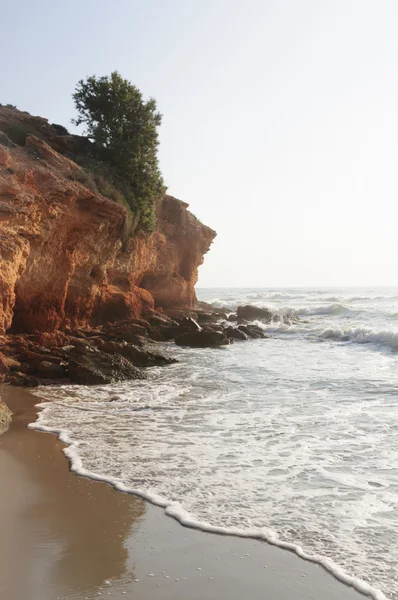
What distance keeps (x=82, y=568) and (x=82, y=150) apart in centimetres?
2309

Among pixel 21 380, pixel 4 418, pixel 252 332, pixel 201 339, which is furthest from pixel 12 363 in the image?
pixel 252 332

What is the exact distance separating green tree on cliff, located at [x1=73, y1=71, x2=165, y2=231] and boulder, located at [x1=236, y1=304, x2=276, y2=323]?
1421 cm

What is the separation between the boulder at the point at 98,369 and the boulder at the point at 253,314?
910 inches

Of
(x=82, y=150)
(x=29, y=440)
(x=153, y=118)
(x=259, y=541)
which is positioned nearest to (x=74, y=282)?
(x=82, y=150)

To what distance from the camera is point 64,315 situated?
2102 centimetres

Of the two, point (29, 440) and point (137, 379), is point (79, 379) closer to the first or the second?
point (137, 379)

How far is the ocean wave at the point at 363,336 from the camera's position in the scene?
25375 millimetres

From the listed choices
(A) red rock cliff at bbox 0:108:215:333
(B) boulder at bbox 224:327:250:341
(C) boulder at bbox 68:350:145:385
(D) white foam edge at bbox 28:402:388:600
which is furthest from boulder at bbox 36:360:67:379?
(B) boulder at bbox 224:327:250:341

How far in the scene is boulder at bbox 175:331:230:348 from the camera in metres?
23.3

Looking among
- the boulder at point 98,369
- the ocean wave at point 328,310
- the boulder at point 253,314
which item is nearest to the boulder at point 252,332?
the boulder at point 253,314

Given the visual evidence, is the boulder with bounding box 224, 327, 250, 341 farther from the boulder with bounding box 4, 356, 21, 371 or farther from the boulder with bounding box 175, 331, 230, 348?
the boulder with bounding box 4, 356, 21, 371

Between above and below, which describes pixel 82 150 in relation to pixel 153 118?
below

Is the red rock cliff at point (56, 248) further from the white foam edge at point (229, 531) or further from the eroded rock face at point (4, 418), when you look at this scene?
the white foam edge at point (229, 531)

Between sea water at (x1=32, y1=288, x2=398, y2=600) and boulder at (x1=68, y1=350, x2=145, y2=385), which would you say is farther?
boulder at (x1=68, y1=350, x2=145, y2=385)
